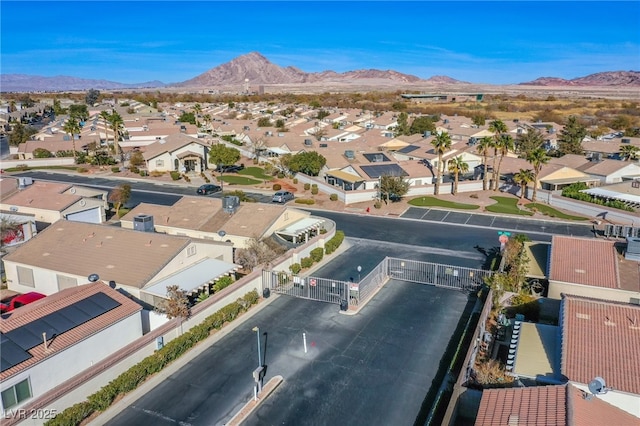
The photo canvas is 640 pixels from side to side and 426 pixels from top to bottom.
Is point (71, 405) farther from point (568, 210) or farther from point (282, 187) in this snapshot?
point (568, 210)

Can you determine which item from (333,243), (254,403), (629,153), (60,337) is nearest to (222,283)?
(254,403)

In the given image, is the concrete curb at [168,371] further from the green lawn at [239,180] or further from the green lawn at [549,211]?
the green lawn at [239,180]

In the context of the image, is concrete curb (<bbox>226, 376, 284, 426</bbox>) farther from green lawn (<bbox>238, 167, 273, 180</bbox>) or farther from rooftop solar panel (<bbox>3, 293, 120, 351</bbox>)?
green lawn (<bbox>238, 167, 273, 180</bbox>)

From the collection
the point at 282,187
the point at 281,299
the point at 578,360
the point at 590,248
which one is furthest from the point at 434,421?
the point at 282,187

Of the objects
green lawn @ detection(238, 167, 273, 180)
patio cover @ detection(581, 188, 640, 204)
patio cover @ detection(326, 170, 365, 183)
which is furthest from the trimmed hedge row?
green lawn @ detection(238, 167, 273, 180)

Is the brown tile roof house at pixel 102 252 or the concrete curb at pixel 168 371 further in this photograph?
the brown tile roof house at pixel 102 252

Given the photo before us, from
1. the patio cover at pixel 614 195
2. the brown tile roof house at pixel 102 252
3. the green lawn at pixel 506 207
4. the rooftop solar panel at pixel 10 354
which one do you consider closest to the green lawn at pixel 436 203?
the green lawn at pixel 506 207

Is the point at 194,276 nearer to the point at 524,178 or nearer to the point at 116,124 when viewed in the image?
the point at 524,178

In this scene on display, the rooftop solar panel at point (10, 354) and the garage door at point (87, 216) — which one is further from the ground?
the rooftop solar panel at point (10, 354)
